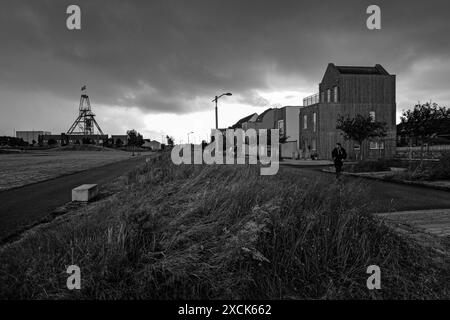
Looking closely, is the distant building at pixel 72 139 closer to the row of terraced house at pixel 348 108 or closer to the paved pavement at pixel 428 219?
the row of terraced house at pixel 348 108

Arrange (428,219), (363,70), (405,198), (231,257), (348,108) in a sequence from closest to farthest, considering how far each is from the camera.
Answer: (231,257) → (428,219) → (405,198) → (348,108) → (363,70)

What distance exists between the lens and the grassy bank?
3.25 m

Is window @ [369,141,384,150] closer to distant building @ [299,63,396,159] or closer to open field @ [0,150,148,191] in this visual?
distant building @ [299,63,396,159]

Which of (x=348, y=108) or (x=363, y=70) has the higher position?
(x=363, y=70)

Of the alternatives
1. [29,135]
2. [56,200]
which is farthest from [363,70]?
[29,135]

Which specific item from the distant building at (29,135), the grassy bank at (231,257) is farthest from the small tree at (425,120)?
the distant building at (29,135)

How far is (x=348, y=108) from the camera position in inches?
1486

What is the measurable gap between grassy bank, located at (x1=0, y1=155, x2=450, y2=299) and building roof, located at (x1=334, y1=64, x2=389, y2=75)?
3894 cm

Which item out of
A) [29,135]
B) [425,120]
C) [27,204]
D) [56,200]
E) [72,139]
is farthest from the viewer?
[29,135]

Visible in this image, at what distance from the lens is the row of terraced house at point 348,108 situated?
3703 centimetres

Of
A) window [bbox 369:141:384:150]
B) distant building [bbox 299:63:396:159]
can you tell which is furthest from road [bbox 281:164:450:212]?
window [bbox 369:141:384:150]

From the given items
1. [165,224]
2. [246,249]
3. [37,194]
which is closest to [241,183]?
[165,224]

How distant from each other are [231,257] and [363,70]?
42.7 m

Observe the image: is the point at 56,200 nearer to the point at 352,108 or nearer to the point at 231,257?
the point at 231,257
